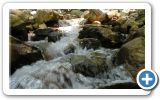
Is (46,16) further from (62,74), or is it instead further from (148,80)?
(148,80)

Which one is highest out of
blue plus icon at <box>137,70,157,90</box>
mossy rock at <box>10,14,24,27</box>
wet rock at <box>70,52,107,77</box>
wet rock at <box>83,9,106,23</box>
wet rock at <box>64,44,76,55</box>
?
wet rock at <box>83,9,106,23</box>

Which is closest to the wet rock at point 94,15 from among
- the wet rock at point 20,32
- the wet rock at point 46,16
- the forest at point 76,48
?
the forest at point 76,48

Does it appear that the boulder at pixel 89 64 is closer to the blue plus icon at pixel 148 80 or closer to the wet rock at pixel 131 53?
→ the wet rock at pixel 131 53

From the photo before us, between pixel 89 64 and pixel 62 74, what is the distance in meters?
0.14

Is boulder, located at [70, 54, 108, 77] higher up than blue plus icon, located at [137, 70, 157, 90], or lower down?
higher up

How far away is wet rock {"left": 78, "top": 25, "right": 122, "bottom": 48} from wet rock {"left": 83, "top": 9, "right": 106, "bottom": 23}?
39 millimetres

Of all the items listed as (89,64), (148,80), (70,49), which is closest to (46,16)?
(70,49)

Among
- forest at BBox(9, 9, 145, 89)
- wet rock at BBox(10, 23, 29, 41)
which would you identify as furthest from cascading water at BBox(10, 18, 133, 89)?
wet rock at BBox(10, 23, 29, 41)

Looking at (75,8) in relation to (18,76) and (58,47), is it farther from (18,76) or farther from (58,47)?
(18,76)

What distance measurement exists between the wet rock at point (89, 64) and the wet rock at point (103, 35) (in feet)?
0.25

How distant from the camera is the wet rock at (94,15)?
7.88 feet

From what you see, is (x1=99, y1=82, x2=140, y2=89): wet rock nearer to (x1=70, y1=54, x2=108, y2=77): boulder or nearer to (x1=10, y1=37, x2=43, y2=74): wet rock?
(x1=70, y1=54, x2=108, y2=77): boulder

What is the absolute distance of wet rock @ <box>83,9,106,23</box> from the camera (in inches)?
94.6
